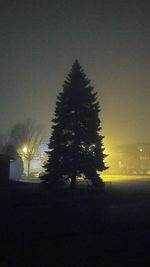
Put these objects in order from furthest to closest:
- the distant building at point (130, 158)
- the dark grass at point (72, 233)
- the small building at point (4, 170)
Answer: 1. the distant building at point (130, 158)
2. the small building at point (4, 170)
3. the dark grass at point (72, 233)

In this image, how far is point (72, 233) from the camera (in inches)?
636

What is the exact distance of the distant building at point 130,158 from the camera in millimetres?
138700

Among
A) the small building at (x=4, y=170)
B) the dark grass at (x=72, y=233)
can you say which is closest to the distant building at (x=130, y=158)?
the small building at (x=4, y=170)

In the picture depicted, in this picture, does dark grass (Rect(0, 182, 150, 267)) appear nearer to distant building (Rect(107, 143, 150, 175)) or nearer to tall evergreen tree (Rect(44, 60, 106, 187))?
tall evergreen tree (Rect(44, 60, 106, 187))

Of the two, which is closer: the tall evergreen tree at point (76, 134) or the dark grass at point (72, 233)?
the dark grass at point (72, 233)

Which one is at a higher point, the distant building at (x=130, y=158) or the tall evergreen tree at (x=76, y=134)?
the distant building at (x=130, y=158)

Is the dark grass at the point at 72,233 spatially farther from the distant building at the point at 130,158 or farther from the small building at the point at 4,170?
the distant building at the point at 130,158

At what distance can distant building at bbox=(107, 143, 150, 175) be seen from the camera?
139 meters

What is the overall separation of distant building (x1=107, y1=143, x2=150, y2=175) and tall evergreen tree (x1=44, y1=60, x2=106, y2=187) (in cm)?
9994

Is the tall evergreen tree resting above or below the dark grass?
above

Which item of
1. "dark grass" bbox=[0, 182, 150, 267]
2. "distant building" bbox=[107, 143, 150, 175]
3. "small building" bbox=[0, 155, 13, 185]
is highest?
"distant building" bbox=[107, 143, 150, 175]

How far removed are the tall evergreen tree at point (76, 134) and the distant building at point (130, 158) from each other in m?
99.9

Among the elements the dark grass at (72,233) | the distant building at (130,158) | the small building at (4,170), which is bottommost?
the dark grass at (72,233)

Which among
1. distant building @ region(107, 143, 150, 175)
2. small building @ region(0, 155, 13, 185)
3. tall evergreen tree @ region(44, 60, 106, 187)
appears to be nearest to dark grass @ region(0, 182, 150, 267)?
tall evergreen tree @ region(44, 60, 106, 187)
